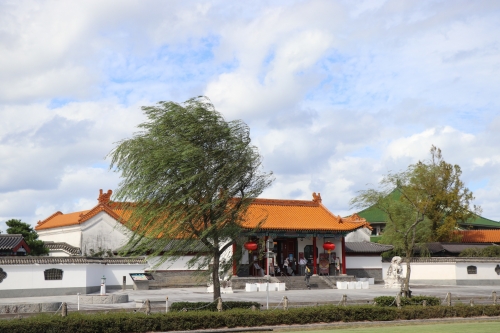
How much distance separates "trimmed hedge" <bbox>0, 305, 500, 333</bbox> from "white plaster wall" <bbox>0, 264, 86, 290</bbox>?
1631cm

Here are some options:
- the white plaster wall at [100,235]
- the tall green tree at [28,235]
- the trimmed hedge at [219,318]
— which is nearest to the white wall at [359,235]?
the white plaster wall at [100,235]

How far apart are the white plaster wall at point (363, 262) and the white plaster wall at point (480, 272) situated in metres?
5.89

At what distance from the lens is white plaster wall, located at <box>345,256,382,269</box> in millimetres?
47153

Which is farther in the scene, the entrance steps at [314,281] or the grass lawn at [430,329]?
the entrance steps at [314,281]

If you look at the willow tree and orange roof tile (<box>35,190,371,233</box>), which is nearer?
the willow tree

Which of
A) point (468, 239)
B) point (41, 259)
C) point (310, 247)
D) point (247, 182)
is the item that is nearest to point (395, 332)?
point (247, 182)

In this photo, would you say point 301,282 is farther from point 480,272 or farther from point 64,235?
point 64,235

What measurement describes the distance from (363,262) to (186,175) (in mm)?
28723

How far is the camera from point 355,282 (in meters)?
42.3

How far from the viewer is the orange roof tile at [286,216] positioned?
43188mm

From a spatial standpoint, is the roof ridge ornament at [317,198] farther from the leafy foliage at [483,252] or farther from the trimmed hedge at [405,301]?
the trimmed hedge at [405,301]

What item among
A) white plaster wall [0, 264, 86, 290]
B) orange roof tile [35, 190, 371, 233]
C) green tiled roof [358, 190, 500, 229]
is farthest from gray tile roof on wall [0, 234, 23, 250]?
green tiled roof [358, 190, 500, 229]

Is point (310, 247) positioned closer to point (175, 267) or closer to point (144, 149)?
point (175, 267)

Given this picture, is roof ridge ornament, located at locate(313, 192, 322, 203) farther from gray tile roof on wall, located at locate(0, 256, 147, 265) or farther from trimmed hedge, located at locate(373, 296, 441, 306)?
trimmed hedge, located at locate(373, 296, 441, 306)
